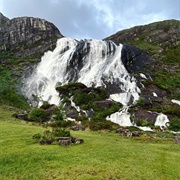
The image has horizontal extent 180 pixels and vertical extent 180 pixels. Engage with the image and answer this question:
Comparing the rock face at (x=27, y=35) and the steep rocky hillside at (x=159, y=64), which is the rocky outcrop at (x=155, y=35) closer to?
the steep rocky hillside at (x=159, y=64)

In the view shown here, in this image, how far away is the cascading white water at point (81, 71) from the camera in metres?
68.9

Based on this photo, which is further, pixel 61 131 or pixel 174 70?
pixel 174 70

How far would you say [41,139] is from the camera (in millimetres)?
22297

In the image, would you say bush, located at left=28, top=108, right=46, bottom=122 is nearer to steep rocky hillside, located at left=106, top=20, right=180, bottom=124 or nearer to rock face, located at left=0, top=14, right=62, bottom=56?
steep rocky hillside, located at left=106, top=20, right=180, bottom=124

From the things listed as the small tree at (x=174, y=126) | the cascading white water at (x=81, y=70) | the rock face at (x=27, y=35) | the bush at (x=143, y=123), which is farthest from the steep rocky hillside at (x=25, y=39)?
the small tree at (x=174, y=126)

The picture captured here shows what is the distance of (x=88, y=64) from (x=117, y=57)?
386 inches

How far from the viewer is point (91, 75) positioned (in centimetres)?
7756

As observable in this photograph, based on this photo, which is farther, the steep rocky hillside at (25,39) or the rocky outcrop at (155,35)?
the rocky outcrop at (155,35)

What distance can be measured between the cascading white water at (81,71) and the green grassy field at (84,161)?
39272 mm

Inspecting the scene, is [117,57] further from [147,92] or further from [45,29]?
[45,29]

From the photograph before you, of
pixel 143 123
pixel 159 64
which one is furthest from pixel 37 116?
pixel 159 64

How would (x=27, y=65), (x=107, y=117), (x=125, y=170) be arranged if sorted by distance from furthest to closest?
(x=27, y=65) < (x=107, y=117) < (x=125, y=170)

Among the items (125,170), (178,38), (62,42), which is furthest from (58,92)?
(178,38)

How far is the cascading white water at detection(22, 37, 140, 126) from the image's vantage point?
6894cm
